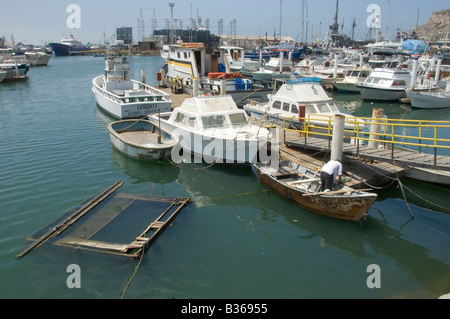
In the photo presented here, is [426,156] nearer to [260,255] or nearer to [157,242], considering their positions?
[260,255]

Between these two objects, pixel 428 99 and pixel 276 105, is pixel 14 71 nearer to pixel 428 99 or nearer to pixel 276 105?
pixel 276 105

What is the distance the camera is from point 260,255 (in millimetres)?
8953

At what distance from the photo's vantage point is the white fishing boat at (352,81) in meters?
38.4

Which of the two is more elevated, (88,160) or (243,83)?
(243,83)

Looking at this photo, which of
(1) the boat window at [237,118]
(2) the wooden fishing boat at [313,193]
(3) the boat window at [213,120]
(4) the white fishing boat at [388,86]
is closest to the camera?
(2) the wooden fishing boat at [313,193]

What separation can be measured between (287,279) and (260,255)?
1128 millimetres

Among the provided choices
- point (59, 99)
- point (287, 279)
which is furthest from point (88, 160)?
point (59, 99)

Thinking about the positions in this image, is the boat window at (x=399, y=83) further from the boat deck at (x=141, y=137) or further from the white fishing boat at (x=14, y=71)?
the white fishing boat at (x=14, y=71)

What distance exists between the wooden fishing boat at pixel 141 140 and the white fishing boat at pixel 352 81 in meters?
27.4

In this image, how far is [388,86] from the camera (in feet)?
107

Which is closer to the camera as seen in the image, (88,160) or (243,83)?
(88,160)

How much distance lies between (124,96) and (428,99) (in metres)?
25.5

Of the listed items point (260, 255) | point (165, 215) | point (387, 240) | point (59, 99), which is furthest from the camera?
point (59, 99)

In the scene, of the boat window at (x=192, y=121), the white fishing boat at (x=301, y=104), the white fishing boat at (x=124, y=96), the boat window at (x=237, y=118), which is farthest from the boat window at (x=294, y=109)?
the white fishing boat at (x=124, y=96)
